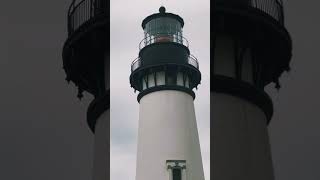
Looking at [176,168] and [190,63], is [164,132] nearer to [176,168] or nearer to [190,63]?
[176,168]

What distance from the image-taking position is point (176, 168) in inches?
327

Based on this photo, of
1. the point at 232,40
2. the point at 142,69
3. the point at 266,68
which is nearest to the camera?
the point at 142,69

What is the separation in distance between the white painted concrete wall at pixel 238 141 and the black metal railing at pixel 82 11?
178cm

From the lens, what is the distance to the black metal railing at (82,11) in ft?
26.6

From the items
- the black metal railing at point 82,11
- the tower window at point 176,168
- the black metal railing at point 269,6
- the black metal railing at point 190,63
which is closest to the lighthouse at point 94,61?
the black metal railing at point 82,11

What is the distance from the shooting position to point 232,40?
8008 millimetres

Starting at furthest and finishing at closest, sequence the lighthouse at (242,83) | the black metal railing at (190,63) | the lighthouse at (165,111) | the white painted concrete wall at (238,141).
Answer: the lighthouse at (165,111), the lighthouse at (242,83), the white painted concrete wall at (238,141), the black metal railing at (190,63)

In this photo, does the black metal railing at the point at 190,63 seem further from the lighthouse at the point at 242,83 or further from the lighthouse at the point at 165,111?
the lighthouse at the point at 242,83

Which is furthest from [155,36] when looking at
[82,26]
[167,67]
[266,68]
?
[266,68]

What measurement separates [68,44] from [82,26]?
33 centimetres

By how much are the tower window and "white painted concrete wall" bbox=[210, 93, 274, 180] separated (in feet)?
2.56

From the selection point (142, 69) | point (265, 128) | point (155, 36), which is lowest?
point (265, 128)

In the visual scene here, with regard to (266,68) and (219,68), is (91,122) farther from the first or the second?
(266,68)

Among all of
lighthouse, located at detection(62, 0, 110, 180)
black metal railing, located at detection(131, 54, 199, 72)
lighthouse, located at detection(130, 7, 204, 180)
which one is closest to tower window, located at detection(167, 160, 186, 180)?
lighthouse, located at detection(130, 7, 204, 180)
